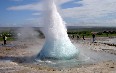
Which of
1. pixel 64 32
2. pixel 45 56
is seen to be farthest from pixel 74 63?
pixel 64 32

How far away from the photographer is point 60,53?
2150 centimetres

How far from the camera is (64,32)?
23.5 metres

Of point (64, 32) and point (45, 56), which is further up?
point (64, 32)

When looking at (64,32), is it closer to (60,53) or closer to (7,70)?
(60,53)

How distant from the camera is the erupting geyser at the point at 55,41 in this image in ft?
70.3

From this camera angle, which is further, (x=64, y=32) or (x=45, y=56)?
(x=64, y=32)

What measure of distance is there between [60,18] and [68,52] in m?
3.48

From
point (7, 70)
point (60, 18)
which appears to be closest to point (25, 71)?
point (7, 70)

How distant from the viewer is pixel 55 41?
2212cm

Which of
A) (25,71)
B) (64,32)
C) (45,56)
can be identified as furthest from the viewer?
(64,32)

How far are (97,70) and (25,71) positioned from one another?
4.40 meters

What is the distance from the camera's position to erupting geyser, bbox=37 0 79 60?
21.4 meters

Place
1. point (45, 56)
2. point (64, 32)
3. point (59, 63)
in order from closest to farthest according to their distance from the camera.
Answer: point (59, 63)
point (45, 56)
point (64, 32)

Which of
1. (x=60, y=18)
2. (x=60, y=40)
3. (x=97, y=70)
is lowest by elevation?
(x=97, y=70)
